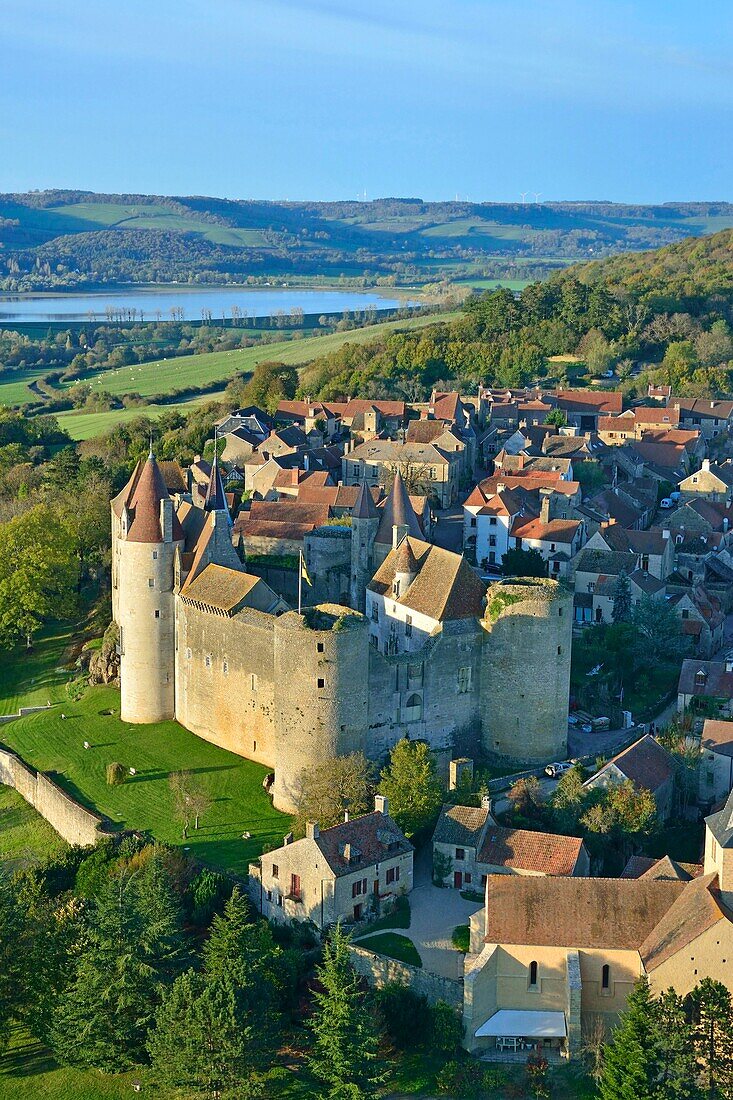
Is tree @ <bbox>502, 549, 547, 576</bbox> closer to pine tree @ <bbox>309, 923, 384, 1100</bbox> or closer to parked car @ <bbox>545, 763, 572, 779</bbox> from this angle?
parked car @ <bbox>545, 763, 572, 779</bbox>

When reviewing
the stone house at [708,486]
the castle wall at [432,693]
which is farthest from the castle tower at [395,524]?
the stone house at [708,486]

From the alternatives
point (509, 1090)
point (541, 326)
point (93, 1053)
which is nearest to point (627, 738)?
point (509, 1090)

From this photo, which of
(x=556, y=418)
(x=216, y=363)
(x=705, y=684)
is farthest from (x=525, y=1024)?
(x=216, y=363)

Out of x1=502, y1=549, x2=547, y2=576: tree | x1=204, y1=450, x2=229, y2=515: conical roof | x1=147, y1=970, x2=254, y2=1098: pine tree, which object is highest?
x1=204, y1=450, x2=229, y2=515: conical roof

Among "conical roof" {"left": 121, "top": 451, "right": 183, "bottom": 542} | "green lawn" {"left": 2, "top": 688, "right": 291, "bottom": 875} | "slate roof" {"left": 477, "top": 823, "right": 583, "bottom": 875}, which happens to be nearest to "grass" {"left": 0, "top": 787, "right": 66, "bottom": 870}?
"green lawn" {"left": 2, "top": 688, "right": 291, "bottom": 875}

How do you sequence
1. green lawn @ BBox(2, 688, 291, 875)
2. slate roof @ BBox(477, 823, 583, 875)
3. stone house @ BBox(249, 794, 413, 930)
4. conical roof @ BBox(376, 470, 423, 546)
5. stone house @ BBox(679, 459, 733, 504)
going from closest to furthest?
stone house @ BBox(249, 794, 413, 930) < slate roof @ BBox(477, 823, 583, 875) < green lawn @ BBox(2, 688, 291, 875) < conical roof @ BBox(376, 470, 423, 546) < stone house @ BBox(679, 459, 733, 504)
